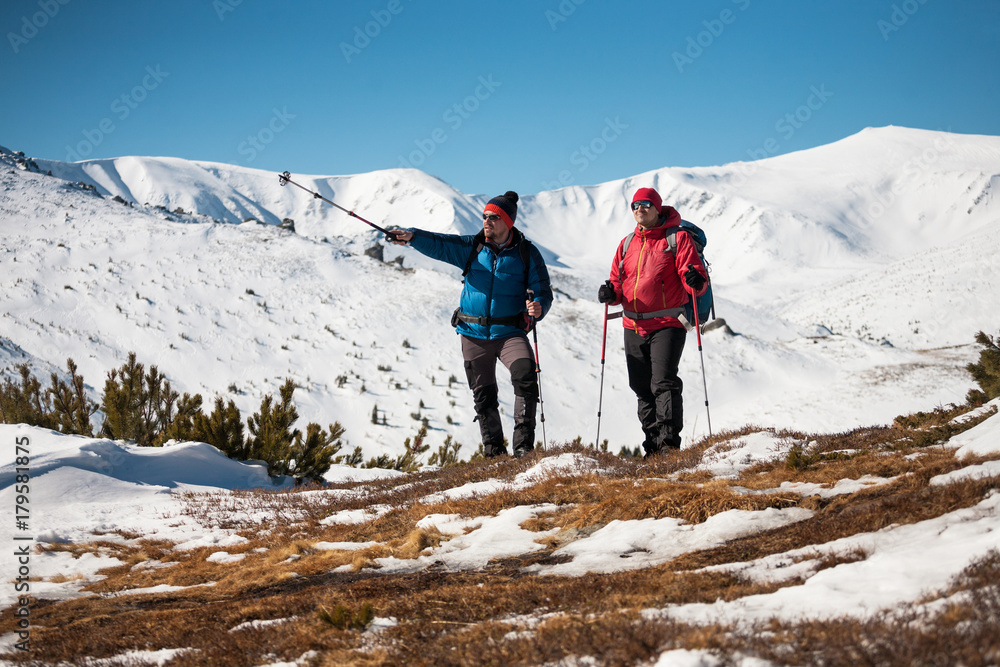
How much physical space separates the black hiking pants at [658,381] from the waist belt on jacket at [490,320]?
1245mm

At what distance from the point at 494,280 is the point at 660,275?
185 cm

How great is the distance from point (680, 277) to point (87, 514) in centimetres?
678

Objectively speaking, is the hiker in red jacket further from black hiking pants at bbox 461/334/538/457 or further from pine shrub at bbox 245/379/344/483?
pine shrub at bbox 245/379/344/483

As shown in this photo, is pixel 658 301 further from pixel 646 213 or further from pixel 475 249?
pixel 475 249

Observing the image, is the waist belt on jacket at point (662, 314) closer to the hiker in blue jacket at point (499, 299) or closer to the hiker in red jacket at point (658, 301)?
the hiker in red jacket at point (658, 301)

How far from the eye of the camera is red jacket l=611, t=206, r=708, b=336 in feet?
23.5

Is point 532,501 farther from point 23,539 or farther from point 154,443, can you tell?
point 154,443

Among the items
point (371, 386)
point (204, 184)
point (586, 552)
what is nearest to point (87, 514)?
point (586, 552)

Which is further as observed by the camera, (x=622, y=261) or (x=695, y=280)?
(x=622, y=261)

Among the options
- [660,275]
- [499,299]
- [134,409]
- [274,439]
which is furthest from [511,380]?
[134,409]

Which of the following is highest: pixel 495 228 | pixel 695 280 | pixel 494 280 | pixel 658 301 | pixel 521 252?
pixel 495 228

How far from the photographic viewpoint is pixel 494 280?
7.60m

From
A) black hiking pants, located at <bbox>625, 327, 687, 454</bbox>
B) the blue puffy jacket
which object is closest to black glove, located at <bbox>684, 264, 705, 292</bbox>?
black hiking pants, located at <bbox>625, 327, 687, 454</bbox>

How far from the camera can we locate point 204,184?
103 metres
